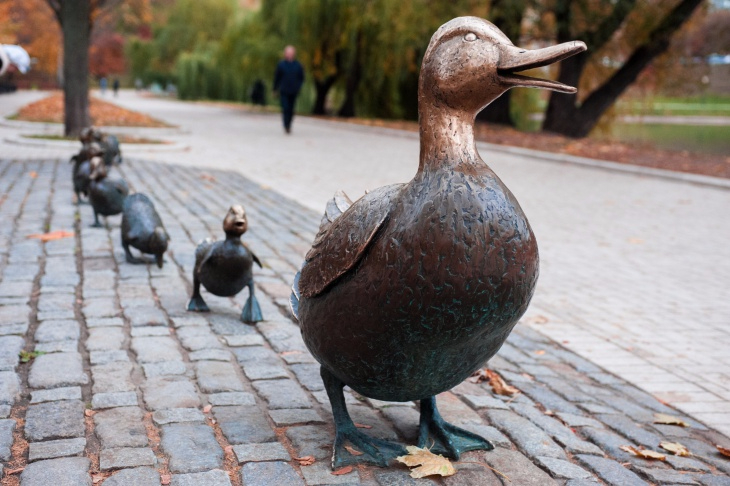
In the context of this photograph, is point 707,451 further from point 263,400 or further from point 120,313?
point 120,313

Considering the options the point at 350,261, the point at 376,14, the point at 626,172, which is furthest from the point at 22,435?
the point at 376,14

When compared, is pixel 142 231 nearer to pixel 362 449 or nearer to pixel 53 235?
pixel 53 235

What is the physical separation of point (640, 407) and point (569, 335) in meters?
1.26

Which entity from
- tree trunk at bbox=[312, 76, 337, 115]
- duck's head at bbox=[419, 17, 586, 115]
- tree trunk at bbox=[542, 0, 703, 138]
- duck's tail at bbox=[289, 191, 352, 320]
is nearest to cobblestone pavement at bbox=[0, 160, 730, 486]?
duck's tail at bbox=[289, 191, 352, 320]

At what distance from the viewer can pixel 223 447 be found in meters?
3.20

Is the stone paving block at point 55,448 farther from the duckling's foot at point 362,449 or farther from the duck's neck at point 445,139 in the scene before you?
the duck's neck at point 445,139

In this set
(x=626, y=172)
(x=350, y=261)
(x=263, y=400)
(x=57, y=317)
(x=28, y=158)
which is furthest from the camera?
(x=626, y=172)

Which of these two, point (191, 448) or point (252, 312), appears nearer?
point (191, 448)

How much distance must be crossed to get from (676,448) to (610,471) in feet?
1.89

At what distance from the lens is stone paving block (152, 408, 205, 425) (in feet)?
11.2

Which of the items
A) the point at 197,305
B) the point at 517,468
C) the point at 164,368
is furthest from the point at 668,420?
the point at 197,305

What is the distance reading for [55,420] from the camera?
3344mm

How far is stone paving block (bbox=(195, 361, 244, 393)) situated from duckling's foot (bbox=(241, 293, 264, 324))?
73cm

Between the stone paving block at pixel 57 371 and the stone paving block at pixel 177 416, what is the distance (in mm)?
553
